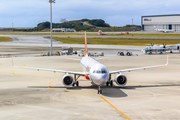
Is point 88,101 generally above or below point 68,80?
below

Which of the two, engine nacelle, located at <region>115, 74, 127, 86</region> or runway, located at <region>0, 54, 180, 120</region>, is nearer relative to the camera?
runway, located at <region>0, 54, 180, 120</region>

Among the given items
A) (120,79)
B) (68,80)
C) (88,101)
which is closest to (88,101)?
(88,101)

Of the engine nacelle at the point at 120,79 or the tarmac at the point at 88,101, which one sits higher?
the engine nacelle at the point at 120,79

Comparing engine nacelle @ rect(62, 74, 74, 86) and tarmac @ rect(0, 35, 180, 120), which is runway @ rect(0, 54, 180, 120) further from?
engine nacelle @ rect(62, 74, 74, 86)

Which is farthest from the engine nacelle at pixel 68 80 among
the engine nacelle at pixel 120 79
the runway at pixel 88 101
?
the engine nacelle at pixel 120 79

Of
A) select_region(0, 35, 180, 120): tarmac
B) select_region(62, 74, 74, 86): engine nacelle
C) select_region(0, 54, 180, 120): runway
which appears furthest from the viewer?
select_region(62, 74, 74, 86): engine nacelle

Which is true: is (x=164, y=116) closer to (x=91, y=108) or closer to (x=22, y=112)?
(x=91, y=108)

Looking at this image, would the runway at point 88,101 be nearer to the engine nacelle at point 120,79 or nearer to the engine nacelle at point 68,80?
the engine nacelle at point 68,80

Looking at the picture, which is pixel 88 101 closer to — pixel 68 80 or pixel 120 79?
pixel 68 80

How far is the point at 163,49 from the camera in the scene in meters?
89.2

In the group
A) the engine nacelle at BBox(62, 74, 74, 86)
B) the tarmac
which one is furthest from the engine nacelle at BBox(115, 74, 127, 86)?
the engine nacelle at BBox(62, 74, 74, 86)

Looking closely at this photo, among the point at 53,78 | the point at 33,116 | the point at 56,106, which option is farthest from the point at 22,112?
the point at 53,78

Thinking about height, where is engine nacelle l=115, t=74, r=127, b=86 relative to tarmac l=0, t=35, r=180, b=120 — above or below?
above

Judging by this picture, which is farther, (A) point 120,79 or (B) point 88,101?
(A) point 120,79
